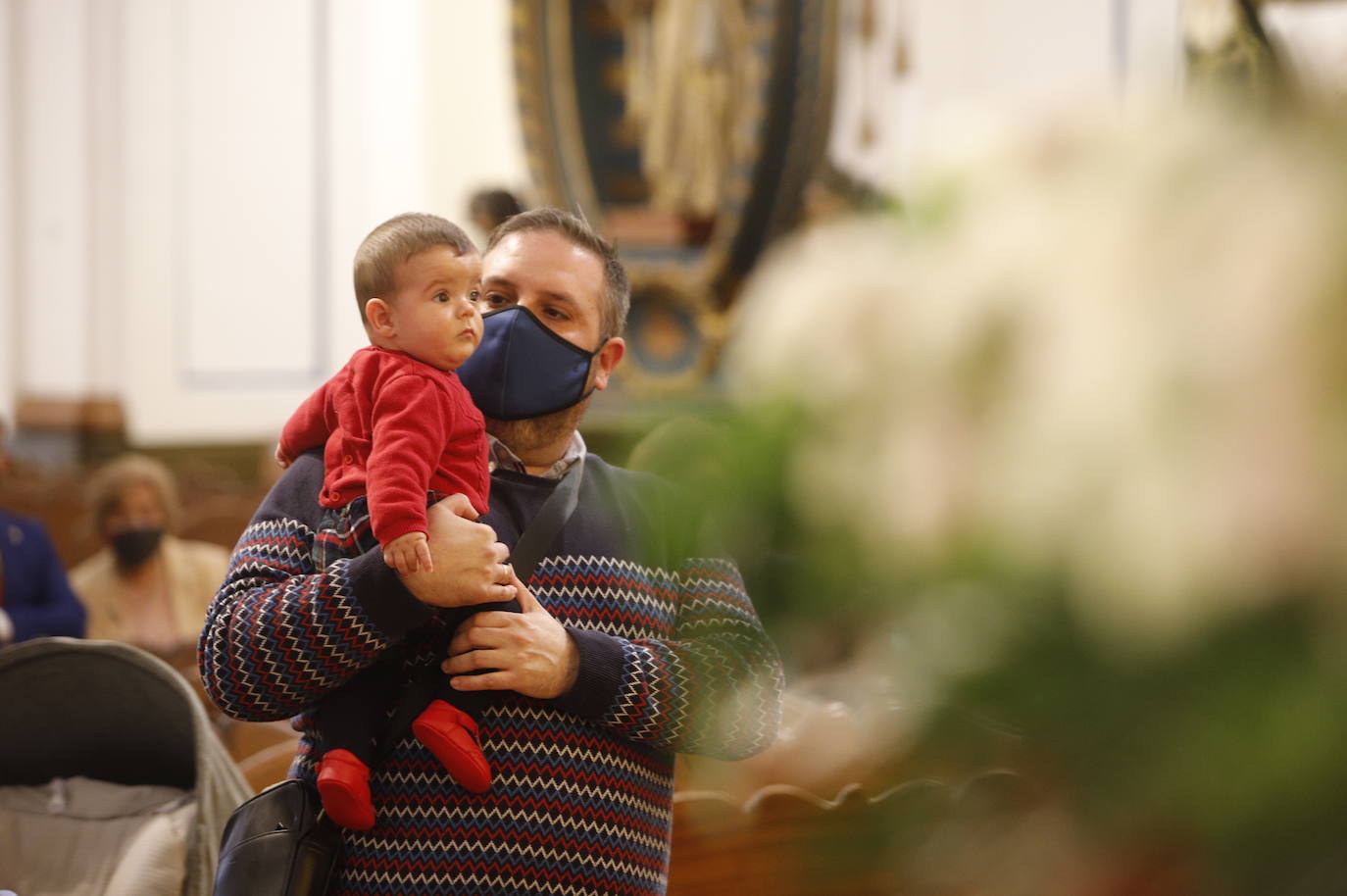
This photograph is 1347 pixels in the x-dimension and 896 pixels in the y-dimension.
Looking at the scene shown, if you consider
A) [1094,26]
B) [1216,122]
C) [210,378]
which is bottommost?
[210,378]

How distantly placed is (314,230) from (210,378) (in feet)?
4.28

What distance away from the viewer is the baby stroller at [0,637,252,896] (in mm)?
1907

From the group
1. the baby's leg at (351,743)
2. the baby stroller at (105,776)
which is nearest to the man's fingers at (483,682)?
the baby's leg at (351,743)

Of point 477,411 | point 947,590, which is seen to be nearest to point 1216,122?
point 947,590

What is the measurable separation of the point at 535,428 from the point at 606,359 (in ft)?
0.37

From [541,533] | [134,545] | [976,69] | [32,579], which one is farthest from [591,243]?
[976,69]

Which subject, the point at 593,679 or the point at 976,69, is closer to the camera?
the point at 593,679

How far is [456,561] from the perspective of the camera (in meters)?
1.33

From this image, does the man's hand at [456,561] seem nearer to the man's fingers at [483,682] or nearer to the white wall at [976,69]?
the man's fingers at [483,682]

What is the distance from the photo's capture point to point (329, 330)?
9.85 metres

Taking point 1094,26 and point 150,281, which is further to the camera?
point 150,281

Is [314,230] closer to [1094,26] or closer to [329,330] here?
[329,330]

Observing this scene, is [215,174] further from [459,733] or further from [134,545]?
[459,733]

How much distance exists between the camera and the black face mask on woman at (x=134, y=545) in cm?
427
